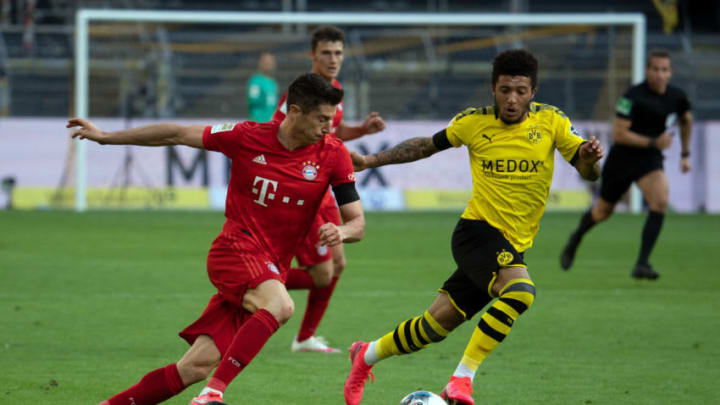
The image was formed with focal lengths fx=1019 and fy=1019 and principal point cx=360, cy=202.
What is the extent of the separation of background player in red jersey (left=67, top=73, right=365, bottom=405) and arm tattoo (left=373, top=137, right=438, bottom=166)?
2.29 feet

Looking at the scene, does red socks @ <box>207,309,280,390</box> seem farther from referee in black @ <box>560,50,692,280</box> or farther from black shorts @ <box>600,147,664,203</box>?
black shorts @ <box>600,147,664,203</box>

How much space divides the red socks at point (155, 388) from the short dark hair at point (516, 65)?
2305 mm

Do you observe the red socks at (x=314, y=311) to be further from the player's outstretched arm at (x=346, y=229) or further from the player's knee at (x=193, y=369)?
the player's knee at (x=193, y=369)

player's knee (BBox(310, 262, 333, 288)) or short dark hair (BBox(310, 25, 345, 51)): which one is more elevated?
short dark hair (BBox(310, 25, 345, 51))

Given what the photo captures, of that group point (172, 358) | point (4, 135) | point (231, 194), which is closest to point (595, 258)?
point (172, 358)

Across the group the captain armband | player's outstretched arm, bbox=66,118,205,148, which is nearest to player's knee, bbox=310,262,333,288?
the captain armband

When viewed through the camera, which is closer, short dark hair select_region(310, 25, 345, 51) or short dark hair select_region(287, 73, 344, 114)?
short dark hair select_region(287, 73, 344, 114)

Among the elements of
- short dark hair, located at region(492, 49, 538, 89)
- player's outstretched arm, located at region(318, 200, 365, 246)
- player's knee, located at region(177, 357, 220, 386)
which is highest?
short dark hair, located at region(492, 49, 538, 89)

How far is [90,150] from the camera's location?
19562mm

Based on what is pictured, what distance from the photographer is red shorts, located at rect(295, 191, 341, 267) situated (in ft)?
23.5

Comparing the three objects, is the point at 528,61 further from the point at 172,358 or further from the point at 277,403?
the point at 172,358

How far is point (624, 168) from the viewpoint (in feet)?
35.1

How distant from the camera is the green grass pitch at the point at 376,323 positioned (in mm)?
5828

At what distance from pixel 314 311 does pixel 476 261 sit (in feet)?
6.76
